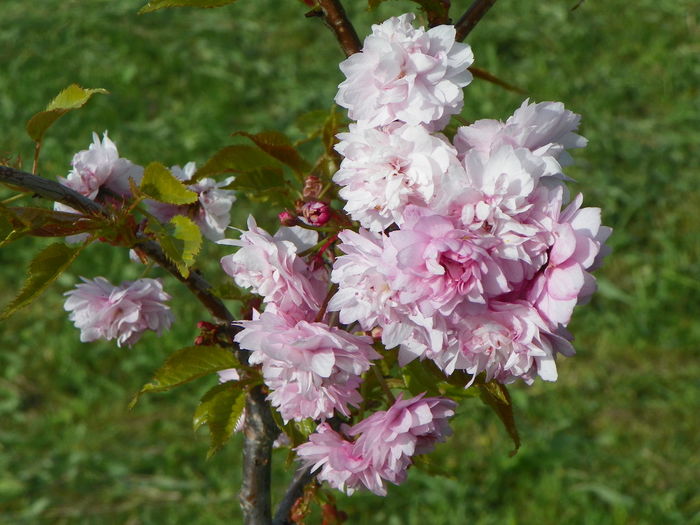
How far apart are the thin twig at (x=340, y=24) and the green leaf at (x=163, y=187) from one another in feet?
0.80

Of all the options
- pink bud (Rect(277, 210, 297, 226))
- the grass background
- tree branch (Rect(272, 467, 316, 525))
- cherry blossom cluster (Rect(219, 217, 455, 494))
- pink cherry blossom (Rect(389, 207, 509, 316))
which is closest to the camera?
pink cherry blossom (Rect(389, 207, 509, 316))

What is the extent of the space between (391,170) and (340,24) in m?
0.28

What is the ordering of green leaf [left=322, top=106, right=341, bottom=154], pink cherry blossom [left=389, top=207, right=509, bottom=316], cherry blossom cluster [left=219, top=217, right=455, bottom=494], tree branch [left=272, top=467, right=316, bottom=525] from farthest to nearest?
tree branch [left=272, top=467, right=316, bottom=525] → green leaf [left=322, top=106, right=341, bottom=154] → cherry blossom cluster [left=219, top=217, right=455, bottom=494] → pink cherry blossom [left=389, top=207, right=509, bottom=316]

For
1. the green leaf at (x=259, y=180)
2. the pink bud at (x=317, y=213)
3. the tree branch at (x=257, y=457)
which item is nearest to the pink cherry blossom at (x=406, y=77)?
the pink bud at (x=317, y=213)

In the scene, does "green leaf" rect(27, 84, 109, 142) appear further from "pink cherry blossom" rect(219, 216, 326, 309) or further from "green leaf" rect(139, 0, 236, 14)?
"pink cherry blossom" rect(219, 216, 326, 309)

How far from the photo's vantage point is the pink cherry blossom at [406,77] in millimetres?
855

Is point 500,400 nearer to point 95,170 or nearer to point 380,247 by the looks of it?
point 380,247

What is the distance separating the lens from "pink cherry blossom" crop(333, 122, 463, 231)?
0.82 meters

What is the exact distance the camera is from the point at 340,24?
1.03m

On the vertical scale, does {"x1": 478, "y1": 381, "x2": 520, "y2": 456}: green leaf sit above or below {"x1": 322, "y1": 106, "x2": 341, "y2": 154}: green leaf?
below

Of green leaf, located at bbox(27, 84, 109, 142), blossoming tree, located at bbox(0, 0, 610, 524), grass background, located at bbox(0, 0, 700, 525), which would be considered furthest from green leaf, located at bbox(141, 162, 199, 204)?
grass background, located at bbox(0, 0, 700, 525)

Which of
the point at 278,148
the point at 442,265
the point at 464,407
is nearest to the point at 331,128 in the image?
the point at 278,148

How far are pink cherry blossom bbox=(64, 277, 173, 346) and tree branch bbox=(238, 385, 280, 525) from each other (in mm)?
166

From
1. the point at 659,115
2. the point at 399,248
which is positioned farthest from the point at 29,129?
the point at 659,115
